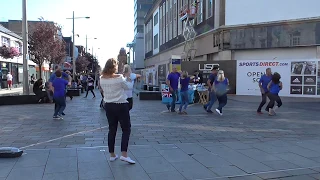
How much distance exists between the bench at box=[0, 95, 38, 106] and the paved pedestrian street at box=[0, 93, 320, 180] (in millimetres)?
5061

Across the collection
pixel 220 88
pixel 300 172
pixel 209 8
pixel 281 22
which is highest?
pixel 209 8

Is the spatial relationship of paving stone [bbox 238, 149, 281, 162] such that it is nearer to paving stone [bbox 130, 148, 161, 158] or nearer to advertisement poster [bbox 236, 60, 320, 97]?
paving stone [bbox 130, 148, 161, 158]

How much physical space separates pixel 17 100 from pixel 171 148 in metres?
11.4

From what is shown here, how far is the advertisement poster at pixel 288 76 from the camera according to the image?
17547 mm

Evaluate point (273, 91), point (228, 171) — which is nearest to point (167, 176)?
point (228, 171)

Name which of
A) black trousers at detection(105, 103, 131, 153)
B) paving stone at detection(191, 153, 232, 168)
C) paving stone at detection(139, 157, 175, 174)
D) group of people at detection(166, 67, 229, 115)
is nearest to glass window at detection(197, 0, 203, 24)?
group of people at detection(166, 67, 229, 115)

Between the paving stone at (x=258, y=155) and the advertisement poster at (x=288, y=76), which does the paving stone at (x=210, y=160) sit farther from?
the advertisement poster at (x=288, y=76)

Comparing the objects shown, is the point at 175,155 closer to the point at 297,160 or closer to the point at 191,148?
the point at 191,148

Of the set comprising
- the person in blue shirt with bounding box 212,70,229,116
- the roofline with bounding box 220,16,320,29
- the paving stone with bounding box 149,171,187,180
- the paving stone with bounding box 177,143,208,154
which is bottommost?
the paving stone with bounding box 149,171,187,180

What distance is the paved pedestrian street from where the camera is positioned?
16.0ft

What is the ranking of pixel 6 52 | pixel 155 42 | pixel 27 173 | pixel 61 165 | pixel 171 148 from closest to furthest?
pixel 27 173 → pixel 61 165 → pixel 171 148 → pixel 6 52 → pixel 155 42

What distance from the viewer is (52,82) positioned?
10328 mm

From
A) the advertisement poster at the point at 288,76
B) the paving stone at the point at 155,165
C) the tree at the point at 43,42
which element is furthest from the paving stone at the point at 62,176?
the tree at the point at 43,42

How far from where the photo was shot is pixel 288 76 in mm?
18328
